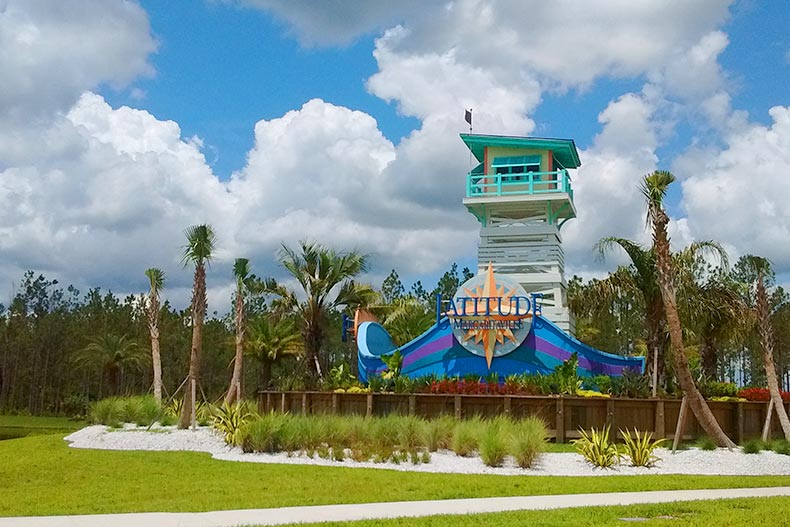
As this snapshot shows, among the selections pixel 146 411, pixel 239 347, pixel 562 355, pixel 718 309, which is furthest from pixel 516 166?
pixel 146 411

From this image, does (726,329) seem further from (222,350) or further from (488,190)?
(222,350)

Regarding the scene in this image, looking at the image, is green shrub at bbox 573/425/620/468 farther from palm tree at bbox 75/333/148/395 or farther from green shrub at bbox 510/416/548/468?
palm tree at bbox 75/333/148/395

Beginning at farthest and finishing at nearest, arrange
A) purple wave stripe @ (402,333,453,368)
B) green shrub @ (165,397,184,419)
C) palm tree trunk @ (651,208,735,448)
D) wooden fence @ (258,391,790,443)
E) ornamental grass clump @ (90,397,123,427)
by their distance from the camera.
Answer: purple wave stripe @ (402,333,453,368) < green shrub @ (165,397,184,419) < ornamental grass clump @ (90,397,123,427) < wooden fence @ (258,391,790,443) < palm tree trunk @ (651,208,735,448)

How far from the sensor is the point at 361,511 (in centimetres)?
1088

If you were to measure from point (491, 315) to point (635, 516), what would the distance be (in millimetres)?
17747

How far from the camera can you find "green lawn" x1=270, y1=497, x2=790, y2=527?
980 centimetres

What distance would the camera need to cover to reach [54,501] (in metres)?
12.2

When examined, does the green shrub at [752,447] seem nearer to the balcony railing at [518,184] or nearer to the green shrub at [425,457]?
the green shrub at [425,457]

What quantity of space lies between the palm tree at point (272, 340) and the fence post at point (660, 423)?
22.8 m

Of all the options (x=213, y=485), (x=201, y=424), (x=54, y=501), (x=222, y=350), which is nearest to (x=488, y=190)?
(x=201, y=424)

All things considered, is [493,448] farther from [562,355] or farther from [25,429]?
[25,429]

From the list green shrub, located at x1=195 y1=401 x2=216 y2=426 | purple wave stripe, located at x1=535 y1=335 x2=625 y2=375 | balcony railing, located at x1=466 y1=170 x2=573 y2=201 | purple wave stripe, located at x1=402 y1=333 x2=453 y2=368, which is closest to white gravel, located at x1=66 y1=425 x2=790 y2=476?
green shrub, located at x1=195 y1=401 x2=216 y2=426

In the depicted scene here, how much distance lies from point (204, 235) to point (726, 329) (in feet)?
61.7

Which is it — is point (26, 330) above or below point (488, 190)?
below
